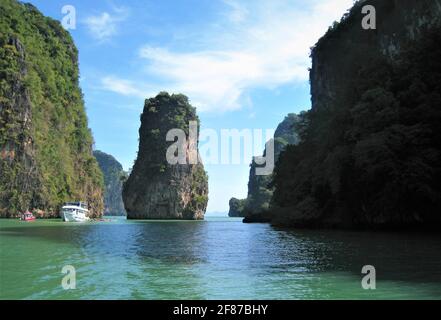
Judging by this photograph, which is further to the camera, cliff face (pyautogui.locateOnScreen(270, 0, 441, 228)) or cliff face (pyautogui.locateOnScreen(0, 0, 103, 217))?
cliff face (pyautogui.locateOnScreen(0, 0, 103, 217))

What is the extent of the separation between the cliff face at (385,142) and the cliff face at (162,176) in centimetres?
7431

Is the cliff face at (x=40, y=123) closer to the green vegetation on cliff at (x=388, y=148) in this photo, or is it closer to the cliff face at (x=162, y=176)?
the cliff face at (x=162, y=176)

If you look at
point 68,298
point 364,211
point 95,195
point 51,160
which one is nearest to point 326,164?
point 364,211

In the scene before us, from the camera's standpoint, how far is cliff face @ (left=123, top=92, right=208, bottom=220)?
12212 cm

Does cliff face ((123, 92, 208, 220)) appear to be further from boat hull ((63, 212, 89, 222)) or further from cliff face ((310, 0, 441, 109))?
cliff face ((310, 0, 441, 109))

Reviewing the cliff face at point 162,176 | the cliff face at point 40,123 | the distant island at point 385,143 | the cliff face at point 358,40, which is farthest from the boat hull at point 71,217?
the cliff face at point 162,176

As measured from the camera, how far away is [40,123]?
92.8m

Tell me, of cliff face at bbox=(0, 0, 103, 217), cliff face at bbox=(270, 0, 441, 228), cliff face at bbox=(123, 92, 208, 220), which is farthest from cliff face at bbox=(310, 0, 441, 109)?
cliff face at bbox=(123, 92, 208, 220)

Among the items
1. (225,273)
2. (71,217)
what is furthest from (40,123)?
(225,273)

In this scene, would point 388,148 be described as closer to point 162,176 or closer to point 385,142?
point 385,142

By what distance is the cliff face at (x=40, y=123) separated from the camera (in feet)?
268

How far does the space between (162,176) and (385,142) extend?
318ft

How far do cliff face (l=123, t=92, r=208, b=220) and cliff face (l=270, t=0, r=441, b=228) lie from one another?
74.3 metres

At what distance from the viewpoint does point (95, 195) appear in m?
112
